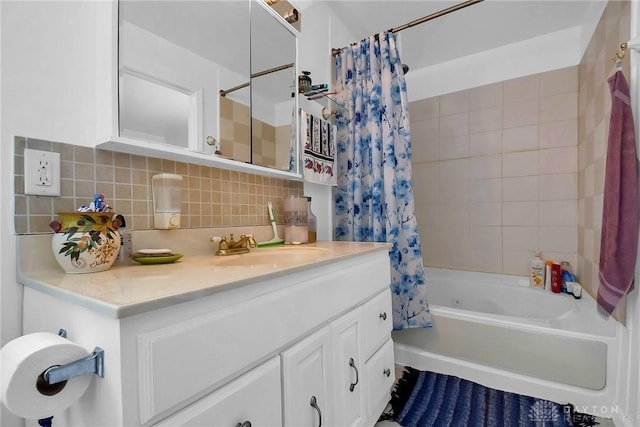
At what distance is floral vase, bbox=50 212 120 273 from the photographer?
2.29 feet

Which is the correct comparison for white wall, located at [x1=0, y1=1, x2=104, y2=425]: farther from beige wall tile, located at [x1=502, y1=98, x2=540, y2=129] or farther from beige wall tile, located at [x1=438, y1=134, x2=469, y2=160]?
beige wall tile, located at [x1=502, y1=98, x2=540, y2=129]

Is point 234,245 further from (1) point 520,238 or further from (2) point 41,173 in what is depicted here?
(1) point 520,238

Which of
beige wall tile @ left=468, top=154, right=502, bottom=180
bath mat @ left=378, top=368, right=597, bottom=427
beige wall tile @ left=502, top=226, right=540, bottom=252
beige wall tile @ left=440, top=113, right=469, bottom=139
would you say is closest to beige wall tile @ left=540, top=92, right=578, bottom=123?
beige wall tile @ left=468, top=154, right=502, bottom=180

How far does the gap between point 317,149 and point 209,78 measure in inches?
27.1

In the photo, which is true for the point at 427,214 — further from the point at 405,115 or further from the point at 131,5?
the point at 131,5

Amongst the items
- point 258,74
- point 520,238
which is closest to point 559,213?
point 520,238

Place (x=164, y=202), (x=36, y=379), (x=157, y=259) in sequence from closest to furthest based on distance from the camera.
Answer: (x=36, y=379) < (x=157, y=259) < (x=164, y=202)

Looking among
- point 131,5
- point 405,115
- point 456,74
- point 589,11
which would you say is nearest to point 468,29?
point 456,74

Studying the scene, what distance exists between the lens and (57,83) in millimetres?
792

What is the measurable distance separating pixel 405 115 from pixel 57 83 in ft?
5.22

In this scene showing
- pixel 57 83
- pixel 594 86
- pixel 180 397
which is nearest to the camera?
pixel 180 397

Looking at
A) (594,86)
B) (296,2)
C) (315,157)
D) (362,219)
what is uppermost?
(296,2)

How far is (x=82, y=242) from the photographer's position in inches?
27.6

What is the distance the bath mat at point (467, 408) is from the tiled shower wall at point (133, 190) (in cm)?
122
